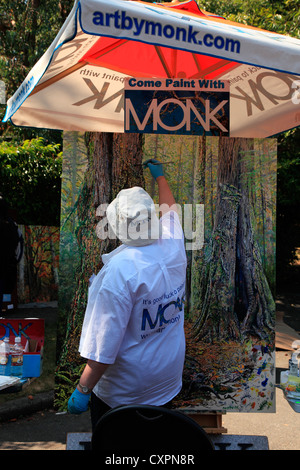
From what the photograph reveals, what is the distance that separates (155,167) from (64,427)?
10.7 feet

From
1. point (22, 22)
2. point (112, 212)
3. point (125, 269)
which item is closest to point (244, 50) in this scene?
point (112, 212)

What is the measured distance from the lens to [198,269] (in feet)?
11.1

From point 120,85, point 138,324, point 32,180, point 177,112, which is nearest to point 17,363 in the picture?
point 138,324

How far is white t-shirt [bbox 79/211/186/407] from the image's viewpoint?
246cm

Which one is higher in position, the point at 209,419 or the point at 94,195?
the point at 94,195

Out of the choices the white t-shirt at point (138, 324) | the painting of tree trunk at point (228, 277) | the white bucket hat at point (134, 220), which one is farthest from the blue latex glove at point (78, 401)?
the painting of tree trunk at point (228, 277)

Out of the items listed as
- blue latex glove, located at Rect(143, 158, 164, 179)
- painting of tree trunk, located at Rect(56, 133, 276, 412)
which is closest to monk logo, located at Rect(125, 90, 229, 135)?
painting of tree trunk, located at Rect(56, 133, 276, 412)

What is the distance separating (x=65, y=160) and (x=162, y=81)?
2.68 ft

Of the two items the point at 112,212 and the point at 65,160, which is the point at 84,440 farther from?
the point at 65,160

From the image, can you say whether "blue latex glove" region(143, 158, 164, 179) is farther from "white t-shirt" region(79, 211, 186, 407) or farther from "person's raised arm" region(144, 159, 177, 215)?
"white t-shirt" region(79, 211, 186, 407)

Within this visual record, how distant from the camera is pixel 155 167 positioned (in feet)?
10.8

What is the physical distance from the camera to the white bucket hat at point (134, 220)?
103 inches

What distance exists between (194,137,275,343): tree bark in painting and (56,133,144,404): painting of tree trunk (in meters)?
0.62

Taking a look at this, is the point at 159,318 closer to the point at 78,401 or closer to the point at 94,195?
the point at 78,401
